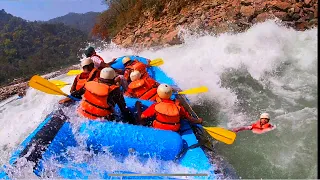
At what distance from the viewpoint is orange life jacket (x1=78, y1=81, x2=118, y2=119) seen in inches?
141

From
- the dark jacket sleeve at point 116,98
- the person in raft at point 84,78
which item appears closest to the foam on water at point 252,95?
the dark jacket sleeve at point 116,98

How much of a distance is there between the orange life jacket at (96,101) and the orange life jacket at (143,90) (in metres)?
1.02

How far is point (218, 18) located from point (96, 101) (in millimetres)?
8481

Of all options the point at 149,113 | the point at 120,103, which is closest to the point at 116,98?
the point at 120,103

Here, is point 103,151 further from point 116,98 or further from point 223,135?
point 223,135

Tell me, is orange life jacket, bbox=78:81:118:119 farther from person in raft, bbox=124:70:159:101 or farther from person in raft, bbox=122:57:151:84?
person in raft, bbox=122:57:151:84

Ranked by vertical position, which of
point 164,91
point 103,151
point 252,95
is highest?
point 164,91

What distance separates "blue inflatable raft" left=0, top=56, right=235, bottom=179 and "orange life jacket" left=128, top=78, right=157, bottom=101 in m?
1.15

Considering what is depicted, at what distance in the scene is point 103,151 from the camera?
3.44 meters

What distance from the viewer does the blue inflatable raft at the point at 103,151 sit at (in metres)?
3.13

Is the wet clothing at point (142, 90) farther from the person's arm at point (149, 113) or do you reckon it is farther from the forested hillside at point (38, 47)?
the forested hillside at point (38, 47)

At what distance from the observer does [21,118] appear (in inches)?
265

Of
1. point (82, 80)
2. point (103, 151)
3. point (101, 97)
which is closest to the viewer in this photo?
point (103, 151)

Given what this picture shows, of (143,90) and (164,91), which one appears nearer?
(164,91)
